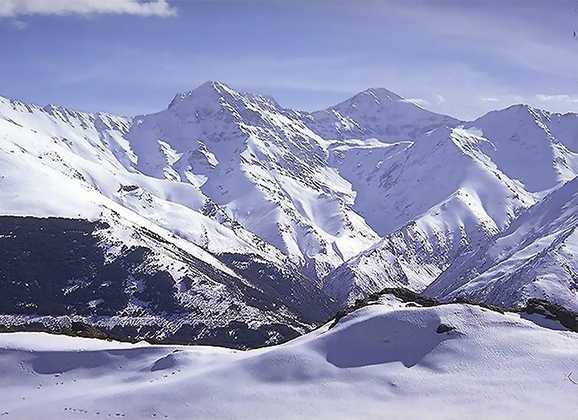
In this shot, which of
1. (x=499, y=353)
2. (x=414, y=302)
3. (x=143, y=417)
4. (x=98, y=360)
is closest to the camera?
(x=143, y=417)

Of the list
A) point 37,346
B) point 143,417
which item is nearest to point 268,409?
point 143,417

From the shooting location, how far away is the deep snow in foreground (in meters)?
58.9

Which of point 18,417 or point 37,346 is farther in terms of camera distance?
point 37,346

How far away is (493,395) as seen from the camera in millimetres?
59156

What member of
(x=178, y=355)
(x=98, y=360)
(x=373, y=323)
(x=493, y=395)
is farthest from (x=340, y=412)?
(x=98, y=360)

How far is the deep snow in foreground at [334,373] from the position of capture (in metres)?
58.9

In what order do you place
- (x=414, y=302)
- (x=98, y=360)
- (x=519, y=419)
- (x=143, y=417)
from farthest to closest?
(x=414, y=302), (x=98, y=360), (x=143, y=417), (x=519, y=419)

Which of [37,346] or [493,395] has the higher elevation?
[37,346]

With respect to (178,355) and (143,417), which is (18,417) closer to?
(143,417)

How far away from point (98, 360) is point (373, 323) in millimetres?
30026

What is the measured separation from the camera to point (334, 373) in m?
67.0

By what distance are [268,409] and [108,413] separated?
13689 millimetres

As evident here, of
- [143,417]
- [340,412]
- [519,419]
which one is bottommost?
[519,419]

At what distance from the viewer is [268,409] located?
194ft
